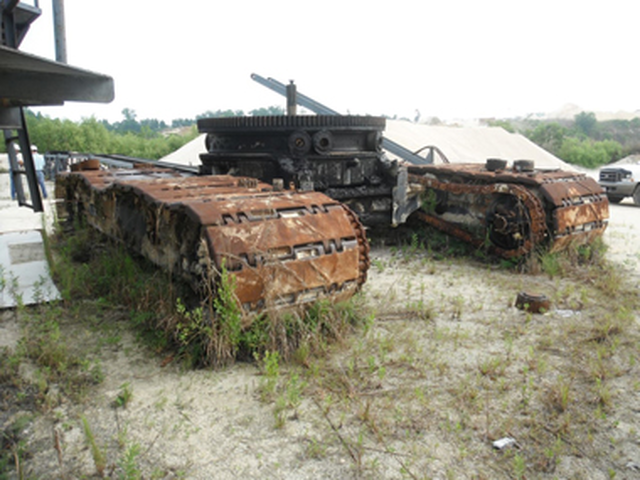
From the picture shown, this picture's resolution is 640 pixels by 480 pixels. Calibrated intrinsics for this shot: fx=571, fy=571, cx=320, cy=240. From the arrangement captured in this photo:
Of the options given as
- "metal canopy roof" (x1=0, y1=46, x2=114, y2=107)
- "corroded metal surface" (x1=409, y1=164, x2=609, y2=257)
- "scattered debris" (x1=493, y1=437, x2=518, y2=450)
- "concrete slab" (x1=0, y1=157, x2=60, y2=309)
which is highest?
"metal canopy roof" (x1=0, y1=46, x2=114, y2=107)

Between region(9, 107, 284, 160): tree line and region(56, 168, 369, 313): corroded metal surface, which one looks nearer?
region(56, 168, 369, 313): corroded metal surface

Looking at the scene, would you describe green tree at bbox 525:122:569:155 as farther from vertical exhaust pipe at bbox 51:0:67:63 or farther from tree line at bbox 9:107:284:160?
vertical exhaust pipe at bbox 51:0:67:63

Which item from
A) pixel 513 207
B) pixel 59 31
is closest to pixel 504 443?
pixel 59 31

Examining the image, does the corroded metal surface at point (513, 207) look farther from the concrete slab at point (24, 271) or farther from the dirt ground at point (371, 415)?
the concrete slab at point (24, 271)

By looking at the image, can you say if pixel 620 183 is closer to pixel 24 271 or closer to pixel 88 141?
pixel 24 271

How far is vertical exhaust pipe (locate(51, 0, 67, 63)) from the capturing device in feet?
13.8

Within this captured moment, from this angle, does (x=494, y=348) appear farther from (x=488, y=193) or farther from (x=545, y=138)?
(x=545, y=138)

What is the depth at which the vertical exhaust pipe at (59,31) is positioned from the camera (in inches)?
165

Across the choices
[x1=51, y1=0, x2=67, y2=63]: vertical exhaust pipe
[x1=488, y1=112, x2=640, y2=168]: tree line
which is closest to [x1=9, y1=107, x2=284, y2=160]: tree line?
[x1=488, y1=112, x2=640, y2=168]: tree line

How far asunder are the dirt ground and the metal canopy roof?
1761 millimetres

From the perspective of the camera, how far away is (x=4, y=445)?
9.64 feet

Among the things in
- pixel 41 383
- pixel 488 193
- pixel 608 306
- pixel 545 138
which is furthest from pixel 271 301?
pixel 545 138

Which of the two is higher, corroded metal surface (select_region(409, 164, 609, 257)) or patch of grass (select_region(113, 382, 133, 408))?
corroded metal surface (select_region(409, 164, 609, 257))

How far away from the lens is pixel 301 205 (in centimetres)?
432
